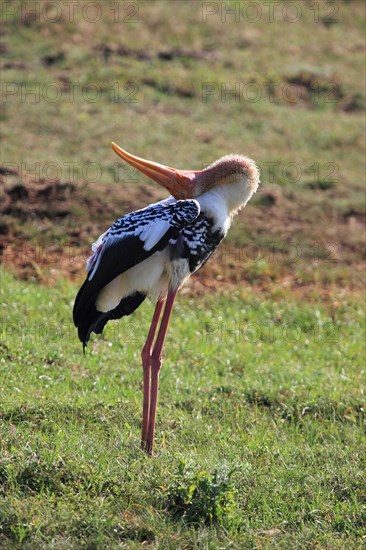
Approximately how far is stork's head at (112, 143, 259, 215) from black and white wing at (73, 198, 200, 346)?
25cm

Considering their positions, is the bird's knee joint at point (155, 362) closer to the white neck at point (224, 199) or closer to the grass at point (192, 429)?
the grass at point (192, 429)

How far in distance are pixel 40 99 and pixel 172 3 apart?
4685mm

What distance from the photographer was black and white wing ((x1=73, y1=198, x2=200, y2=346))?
18.9 ft

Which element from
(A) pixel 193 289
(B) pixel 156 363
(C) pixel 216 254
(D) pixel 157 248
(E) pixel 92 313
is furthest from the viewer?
(C) pixel 216 254

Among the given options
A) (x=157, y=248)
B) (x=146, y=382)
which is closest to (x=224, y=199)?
(x=157, y=248)

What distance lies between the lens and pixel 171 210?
19.3 feet

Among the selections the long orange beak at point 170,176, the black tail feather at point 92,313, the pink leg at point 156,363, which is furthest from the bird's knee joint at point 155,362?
the long orange beak at point 170,176

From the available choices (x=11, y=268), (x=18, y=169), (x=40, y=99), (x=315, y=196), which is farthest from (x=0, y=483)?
(x=40, y=99)

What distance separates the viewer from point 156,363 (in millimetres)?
6113

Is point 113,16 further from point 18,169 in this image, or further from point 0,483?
point 0,483

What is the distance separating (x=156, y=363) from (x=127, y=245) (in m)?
0.82

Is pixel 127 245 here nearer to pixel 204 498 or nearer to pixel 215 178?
pixel 215 178

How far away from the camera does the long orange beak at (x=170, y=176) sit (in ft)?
20.3

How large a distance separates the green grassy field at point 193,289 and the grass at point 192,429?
2cm
